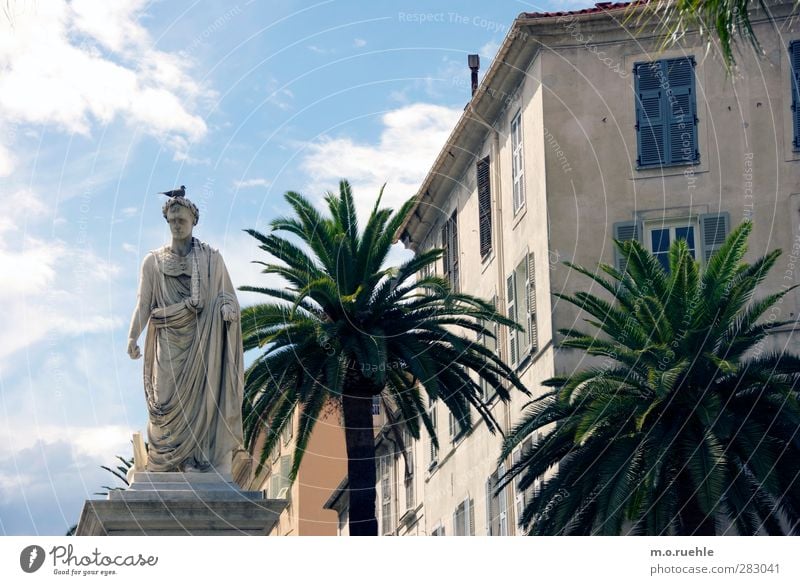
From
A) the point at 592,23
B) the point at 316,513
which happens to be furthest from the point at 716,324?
the point at 316,513

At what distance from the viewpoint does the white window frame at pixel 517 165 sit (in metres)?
48.4

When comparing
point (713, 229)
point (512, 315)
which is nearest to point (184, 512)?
point (713, 229)

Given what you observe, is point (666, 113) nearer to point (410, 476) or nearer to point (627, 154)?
point (627, 154)

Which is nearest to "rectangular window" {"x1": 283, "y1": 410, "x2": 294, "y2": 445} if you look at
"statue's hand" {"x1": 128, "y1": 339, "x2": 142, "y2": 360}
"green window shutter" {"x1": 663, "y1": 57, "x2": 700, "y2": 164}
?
"green window shutter" {"x1": 663, "y1": 57, "x2": 700, "y2": 164}

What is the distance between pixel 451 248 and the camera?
5606 centimetres

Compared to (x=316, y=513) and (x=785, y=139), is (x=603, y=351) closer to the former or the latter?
(x=785, y=139)

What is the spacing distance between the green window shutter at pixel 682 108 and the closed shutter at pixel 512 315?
18.8 feet

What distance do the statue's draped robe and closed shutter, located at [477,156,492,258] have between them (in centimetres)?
3041

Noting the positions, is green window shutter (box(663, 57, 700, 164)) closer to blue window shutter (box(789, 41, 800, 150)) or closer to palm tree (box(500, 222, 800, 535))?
blue window shutter (box(789, 41, 800, 150))

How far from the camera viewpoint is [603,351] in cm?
3572

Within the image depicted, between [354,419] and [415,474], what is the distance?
66.4 ft

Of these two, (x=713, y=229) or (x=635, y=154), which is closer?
(x=713, y=229)

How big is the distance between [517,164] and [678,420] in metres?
15.2
